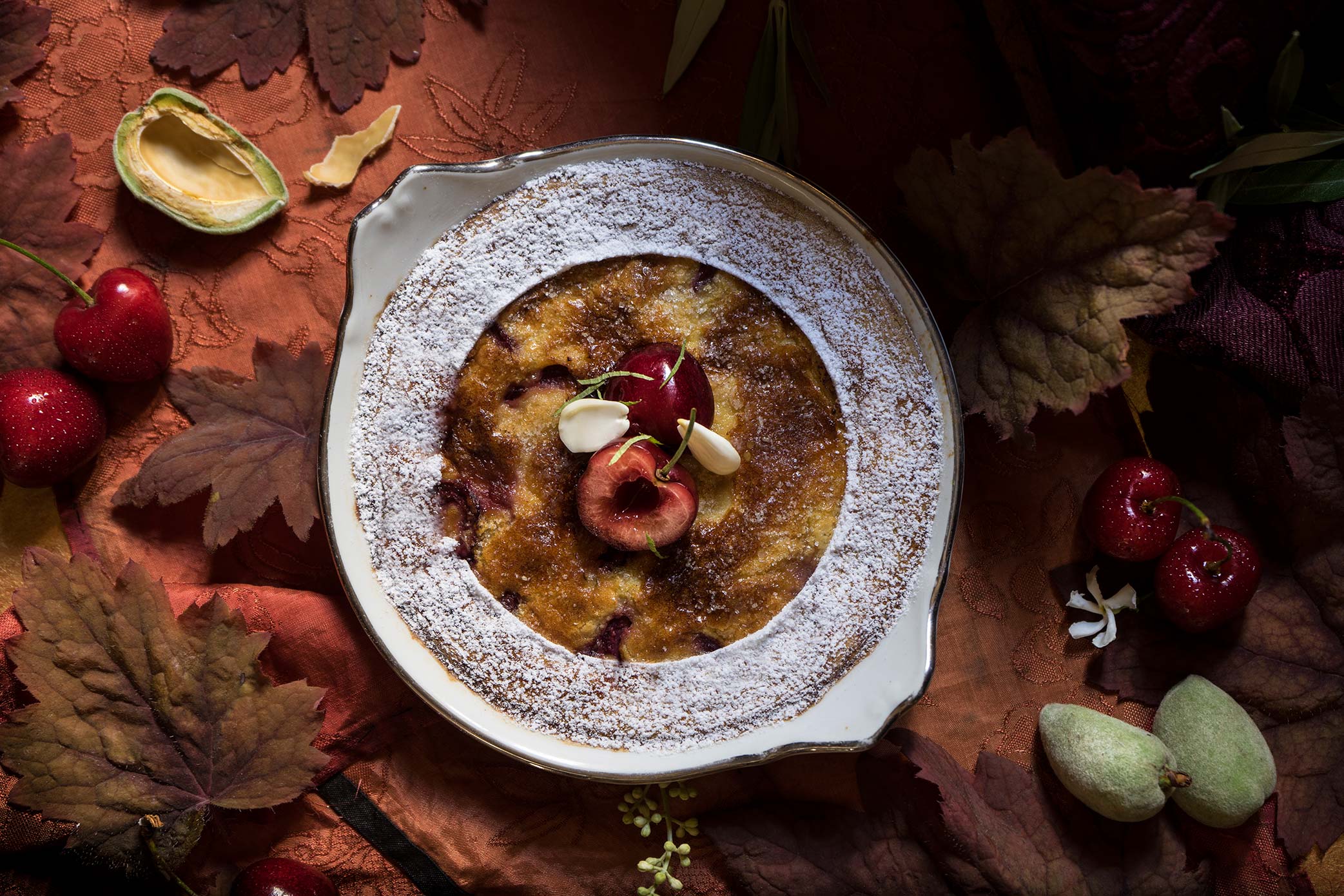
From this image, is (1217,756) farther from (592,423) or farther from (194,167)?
(194,167)

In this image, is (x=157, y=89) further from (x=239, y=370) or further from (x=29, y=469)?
(x=29, y=469)

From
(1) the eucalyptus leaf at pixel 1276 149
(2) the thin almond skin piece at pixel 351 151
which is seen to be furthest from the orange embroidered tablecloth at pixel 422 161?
(1) the eucalyptus leaf at pixel 1276 149

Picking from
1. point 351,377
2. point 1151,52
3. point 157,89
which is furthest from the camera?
point 157,89

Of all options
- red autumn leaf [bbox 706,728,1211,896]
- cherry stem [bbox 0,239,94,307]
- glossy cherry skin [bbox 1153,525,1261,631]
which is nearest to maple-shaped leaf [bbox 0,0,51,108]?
cherry stem [bbox 0,239,94,307]

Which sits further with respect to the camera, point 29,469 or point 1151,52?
point 29,469

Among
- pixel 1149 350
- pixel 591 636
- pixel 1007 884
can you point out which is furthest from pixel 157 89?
pixel 1007 884

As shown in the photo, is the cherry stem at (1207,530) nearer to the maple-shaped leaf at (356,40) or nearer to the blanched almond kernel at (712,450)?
the blanched almond kernel at (712,450)

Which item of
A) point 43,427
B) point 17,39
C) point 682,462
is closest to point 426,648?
point 682,462
